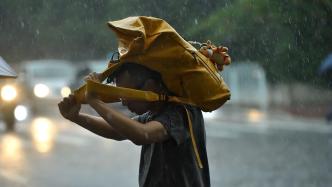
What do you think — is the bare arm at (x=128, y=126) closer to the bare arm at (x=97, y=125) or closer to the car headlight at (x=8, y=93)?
the bare arm at (x=97, y=125)

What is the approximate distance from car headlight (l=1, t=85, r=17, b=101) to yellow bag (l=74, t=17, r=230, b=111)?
1597 centimetres

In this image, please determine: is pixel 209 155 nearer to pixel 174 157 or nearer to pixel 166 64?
pixel 174 157

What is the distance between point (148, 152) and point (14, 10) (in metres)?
7.52

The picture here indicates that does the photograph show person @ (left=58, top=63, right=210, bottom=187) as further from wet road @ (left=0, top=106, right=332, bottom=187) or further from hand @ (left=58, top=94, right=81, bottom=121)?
wet road @ (left=0, top=106, right=332, bottom=187)

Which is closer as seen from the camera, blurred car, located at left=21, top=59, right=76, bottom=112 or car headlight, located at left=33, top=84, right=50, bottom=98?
blurred car, located at left=21, top=59, right=76, bottom=112

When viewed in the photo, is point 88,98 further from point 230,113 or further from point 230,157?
point 230,113

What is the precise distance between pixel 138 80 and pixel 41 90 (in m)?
20.0

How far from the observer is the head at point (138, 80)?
3.34 metres

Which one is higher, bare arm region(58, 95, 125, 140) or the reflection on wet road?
bare arm region(58, 95, 125, 140)

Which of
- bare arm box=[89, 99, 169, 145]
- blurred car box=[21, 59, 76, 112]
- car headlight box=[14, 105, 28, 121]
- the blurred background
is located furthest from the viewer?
blurred car box=[21, 59, 76, 112]

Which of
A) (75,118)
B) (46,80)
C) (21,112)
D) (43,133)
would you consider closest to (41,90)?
(46,80)

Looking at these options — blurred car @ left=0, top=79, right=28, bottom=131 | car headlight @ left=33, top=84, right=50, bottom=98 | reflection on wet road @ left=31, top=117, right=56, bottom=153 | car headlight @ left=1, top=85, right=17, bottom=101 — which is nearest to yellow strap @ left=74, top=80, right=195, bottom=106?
reflection on wet road @ left=31, top=117, right=56, bottom=153

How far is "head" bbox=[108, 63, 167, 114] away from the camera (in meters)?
3.34

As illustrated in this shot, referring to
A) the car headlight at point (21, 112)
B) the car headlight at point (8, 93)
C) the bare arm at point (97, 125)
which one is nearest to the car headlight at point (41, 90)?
the car headlight at point (21, 112)
